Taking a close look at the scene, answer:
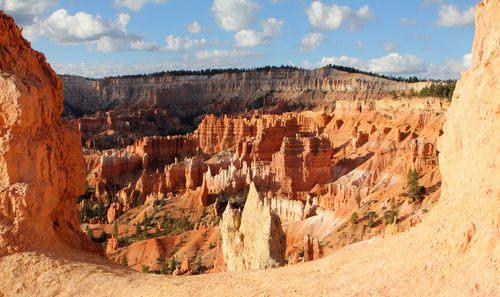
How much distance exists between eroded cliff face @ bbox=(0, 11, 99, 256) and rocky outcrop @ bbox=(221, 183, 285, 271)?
5.21 metres

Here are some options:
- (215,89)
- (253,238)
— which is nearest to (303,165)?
(253,238)

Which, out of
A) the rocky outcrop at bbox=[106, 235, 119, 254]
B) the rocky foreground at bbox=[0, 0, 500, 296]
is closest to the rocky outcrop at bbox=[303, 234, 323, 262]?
the rocky foreground at bbox=[0, 0, 500, 296]

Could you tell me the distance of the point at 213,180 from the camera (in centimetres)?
4744

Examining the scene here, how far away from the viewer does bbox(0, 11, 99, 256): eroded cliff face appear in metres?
11.0

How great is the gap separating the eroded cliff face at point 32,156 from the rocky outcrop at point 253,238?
17.1ft

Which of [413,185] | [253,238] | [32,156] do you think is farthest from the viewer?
[413,185]

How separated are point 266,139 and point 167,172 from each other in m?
12.5

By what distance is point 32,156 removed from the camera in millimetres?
11477

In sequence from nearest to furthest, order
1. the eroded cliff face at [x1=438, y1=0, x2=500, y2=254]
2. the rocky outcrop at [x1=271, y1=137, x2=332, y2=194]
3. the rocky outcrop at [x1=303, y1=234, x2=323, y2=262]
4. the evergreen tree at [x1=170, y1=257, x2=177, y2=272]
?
the eroded cliff face at [x1=438, y1=0, x2=500, y2=254], the rocky outcrop at [x1=303, y1=234, x2=323, y2=262], the evergreen tree at [x1=170, y1=257, x2=177, y2=272], the rocky outcrop at [x1=271, y1=137, x2=332, y2=194]

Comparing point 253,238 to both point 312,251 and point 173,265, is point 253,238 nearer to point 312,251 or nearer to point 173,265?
point 312,251

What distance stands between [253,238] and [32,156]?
788 cm

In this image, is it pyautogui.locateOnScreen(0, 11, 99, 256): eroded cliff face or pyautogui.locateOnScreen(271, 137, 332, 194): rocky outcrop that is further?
pyautogui.locateOnScreen(271, 137, 332, 194): rocky outcrop

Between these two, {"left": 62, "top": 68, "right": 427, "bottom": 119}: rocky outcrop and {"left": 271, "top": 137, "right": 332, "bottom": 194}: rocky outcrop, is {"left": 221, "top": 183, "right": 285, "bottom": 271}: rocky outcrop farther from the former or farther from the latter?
{"left": 62, "top": 68, "right": 427, "bottom": 119}: rocky outcrop

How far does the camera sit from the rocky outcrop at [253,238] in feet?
48.2
